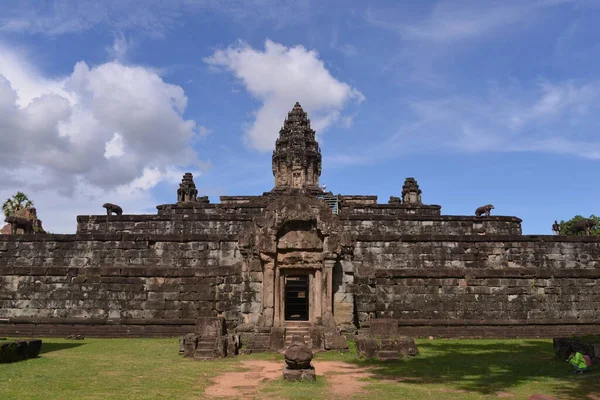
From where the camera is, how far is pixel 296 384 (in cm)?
940

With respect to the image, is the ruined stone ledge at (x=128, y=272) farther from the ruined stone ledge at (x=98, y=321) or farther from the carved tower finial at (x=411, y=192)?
the carved tower finial at (x=411, y=192)

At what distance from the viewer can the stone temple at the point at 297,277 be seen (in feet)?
51.1

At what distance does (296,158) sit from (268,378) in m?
30.3

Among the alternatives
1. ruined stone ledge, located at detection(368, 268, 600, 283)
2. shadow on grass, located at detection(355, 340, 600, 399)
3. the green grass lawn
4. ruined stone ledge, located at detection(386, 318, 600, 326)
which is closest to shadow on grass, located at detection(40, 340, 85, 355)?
the green grass lawn

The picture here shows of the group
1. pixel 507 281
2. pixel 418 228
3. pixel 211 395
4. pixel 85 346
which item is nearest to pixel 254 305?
pixel 85 346

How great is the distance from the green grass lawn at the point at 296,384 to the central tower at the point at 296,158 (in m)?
25.4

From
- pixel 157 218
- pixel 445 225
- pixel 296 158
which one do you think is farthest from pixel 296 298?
pixel 296 158

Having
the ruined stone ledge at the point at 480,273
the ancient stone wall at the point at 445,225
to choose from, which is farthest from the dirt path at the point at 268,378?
the ancient stone wall at the point at 445,225

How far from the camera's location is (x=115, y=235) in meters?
23.0

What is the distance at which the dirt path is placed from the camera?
8.73m

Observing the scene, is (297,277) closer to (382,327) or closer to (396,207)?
(382,327)

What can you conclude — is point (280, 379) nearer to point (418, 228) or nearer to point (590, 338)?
point (590, 338)

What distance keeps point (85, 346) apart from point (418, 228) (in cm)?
1850

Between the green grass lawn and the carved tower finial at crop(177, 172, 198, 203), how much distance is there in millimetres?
24138
